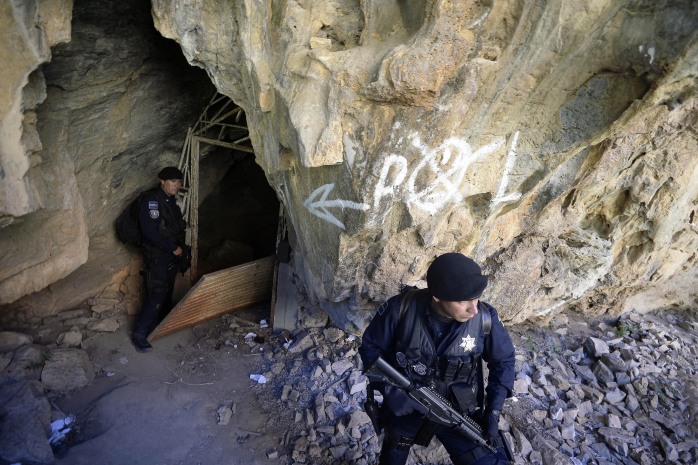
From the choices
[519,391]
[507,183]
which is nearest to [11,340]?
[507,183]

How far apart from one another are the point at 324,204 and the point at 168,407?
210 cm

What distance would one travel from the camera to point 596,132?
290 centimetres

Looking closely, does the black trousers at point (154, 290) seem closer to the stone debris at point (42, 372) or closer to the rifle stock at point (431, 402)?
the stone debris at point (42, 372)

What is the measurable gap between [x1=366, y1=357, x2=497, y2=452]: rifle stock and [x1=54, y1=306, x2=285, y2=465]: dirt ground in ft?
4.81

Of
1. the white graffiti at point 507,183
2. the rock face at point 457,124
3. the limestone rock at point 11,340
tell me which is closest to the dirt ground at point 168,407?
the limestone rock at point 11,340

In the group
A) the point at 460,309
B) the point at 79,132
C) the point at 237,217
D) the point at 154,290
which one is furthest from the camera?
the point at 237,217

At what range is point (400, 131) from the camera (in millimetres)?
2883

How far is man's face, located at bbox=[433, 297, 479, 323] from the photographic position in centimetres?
246

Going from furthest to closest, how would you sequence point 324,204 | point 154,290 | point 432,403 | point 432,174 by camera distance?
point 154,290 < point 324,204 < point 432,174 < point 432,403

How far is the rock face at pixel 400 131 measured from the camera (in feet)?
8.66

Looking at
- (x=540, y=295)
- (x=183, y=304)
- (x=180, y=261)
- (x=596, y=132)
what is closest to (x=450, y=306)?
(x=596, y=132)

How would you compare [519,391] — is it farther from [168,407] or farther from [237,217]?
[237,217]

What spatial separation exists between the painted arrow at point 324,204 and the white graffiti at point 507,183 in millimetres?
921

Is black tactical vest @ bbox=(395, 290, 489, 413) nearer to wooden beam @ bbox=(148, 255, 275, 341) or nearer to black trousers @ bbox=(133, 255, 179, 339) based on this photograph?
wooden beam @ bbox=(148, 255, 275, 341)
